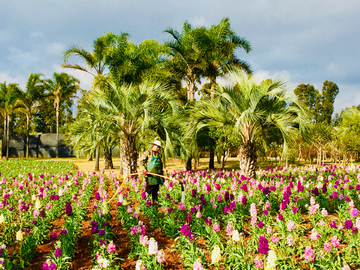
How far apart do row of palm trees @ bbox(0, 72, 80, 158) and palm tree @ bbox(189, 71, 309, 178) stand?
25.5 metres

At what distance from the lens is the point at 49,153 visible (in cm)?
3425

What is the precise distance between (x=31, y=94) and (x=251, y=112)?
27.8m

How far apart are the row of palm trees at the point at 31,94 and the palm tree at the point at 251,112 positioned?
83.7ft

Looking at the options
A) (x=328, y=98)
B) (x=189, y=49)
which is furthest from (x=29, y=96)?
(x=328, y=98)

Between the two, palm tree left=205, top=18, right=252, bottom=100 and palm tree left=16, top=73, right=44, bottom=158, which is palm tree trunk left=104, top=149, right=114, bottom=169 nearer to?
palm tree left=205, top=18, right=252, bottom=100

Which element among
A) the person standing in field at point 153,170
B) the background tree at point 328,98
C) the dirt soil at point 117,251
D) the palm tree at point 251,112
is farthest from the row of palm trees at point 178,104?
the background tree at point 328,98

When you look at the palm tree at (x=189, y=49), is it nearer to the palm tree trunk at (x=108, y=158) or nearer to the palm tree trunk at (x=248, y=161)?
the palm tree trunk at (x=248, y=161)

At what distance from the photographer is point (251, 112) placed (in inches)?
342

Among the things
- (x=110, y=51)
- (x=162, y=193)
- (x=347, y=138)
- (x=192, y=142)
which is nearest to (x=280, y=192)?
(x=162, y=193)

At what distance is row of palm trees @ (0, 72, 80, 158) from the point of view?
93.4ft

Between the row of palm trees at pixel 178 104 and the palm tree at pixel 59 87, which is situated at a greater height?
the palm tree at pixel 59 87

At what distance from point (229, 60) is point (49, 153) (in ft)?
89.7

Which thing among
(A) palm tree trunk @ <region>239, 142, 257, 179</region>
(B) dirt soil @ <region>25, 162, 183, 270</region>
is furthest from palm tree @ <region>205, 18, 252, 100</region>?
(B) dirt soil @ <region>25, 162, 183, 270</region>

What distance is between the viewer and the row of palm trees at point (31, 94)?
28469mm
